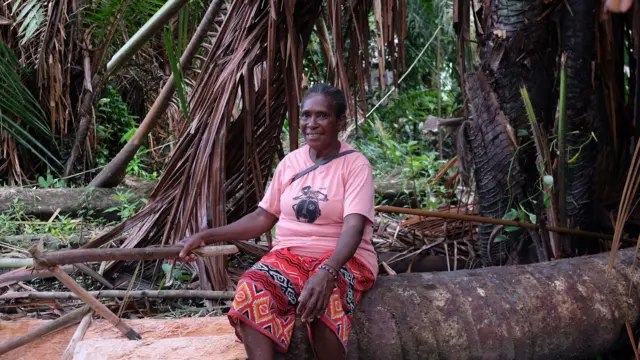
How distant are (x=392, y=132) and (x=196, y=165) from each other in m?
5.30

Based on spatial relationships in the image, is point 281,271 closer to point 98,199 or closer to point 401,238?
point 401,238

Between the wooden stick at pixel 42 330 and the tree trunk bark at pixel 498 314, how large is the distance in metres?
0.98

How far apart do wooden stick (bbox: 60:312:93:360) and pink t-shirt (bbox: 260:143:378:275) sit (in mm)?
859

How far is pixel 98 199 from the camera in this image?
511cm

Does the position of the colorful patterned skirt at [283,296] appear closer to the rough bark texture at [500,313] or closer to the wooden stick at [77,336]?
the rough bark texture at [500,313]

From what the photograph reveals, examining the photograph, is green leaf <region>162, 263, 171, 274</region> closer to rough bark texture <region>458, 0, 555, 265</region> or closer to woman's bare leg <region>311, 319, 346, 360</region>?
woman's bare leg <region>311, 319, 346, 360</region>

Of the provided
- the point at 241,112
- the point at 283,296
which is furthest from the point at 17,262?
the point at 241,112

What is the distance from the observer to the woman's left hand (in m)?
2.12

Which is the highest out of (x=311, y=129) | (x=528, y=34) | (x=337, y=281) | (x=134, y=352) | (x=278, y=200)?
(x=528, y=34)

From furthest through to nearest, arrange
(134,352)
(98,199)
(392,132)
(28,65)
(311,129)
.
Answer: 1. (392,132)
2. (28,65)
3. (98,199)
4. (311,129)
5. (134,352)

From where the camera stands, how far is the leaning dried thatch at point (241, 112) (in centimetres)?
312

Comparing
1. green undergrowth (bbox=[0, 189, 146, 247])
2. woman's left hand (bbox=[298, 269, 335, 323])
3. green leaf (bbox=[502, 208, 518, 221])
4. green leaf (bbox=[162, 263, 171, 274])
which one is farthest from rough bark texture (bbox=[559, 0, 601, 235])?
green undergrowth (bbox=[0, 189, 146, 247])

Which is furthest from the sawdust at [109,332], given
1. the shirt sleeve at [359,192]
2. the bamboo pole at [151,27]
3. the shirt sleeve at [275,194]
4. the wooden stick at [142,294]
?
the bamboo pole at [151,27]

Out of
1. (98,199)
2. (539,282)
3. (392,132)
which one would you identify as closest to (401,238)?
(539,282)
